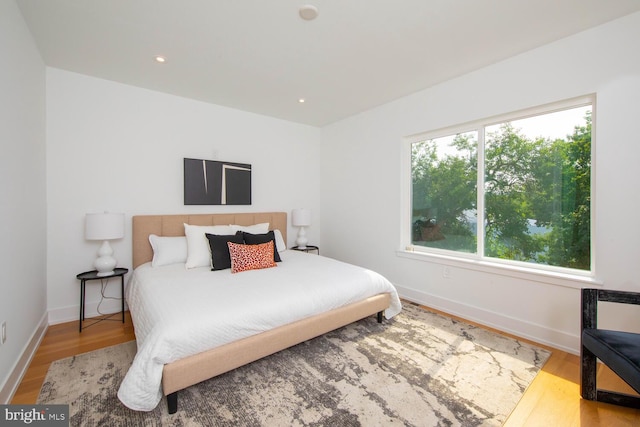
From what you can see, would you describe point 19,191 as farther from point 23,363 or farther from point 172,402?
point 172,402

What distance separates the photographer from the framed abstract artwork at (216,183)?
3.52 m

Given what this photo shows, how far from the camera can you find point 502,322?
2691mm

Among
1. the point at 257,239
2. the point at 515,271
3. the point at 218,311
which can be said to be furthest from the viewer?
the point at 257,239

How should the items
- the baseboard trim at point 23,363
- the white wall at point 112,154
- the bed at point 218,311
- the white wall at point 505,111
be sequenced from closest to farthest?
1. the bed at point 218,311
2. the baseboard trim at point 23,363
3. the white wall at point 505,111
4. the white wall at point 112,154

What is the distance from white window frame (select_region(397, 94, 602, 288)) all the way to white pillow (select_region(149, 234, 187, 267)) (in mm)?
2667

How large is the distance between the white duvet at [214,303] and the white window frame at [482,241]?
89 cm

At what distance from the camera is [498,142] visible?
286 centimetres

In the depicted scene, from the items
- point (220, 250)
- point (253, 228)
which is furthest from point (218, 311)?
point (253, 228)

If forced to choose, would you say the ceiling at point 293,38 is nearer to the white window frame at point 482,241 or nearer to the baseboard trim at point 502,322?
the white window frame at point 482,241

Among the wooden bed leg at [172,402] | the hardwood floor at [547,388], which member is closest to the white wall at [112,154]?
the hardwood floor at [547,388]

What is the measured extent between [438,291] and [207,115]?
368 centimetres

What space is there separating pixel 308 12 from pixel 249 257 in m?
2.21

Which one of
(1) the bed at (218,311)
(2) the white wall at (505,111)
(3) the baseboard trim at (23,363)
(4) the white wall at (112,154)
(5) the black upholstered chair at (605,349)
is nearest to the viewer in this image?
(5) the black upholstered chair at (605,349)

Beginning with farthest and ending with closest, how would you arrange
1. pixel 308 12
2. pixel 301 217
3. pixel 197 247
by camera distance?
pixel 301 217
pixel 197 247
pixel 308 12
